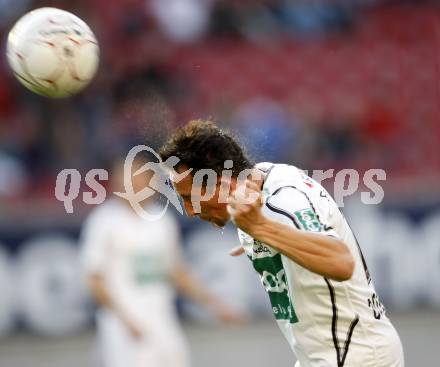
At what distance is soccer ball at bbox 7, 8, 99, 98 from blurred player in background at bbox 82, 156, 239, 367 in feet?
7.50

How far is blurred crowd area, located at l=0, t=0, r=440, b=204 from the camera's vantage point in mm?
12570

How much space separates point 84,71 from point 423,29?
9.81 metres

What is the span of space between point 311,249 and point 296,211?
30 cm

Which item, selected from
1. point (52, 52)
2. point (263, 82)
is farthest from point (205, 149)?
point (263, 82)

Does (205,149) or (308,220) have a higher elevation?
(205,149)

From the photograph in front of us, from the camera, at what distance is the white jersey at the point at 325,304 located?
4.12m

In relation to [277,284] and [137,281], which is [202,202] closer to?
[277,284]

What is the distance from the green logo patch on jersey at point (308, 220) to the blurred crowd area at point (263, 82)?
847 cm

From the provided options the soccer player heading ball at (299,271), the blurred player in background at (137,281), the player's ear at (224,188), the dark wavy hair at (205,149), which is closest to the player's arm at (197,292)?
the blurred player in background at (137,281)

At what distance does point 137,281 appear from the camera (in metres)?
7.66

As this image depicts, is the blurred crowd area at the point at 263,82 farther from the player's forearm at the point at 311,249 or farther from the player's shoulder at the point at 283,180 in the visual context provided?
the player's forearm at the point at 311,249

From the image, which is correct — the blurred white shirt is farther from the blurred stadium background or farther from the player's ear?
the player's ear

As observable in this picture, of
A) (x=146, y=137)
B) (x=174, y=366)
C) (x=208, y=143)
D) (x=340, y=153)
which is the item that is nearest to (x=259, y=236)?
(x=208, y=143)

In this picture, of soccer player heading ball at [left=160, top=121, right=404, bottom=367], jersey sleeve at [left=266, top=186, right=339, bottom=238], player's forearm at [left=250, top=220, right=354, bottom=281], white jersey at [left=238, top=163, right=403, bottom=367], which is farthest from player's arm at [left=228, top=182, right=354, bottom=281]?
white jersey at [left=238, top=163, right=403, bottom=367]
